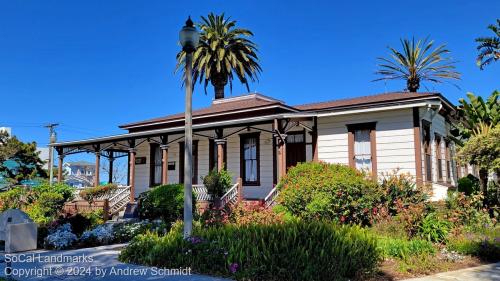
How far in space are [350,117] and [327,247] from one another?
409 inches

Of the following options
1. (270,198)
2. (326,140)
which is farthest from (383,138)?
(270,198)

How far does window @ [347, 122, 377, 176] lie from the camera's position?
16109 mm

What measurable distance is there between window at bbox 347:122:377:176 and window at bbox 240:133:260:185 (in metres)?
4.60

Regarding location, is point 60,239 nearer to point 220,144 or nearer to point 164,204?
point 164,204

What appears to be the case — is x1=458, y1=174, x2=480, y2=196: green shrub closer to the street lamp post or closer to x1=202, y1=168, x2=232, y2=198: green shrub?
x1=202, y1=168, x2=232, y2=198: green shrub

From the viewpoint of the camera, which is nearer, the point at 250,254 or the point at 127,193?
the point at 250,254

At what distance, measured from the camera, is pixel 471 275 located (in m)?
7.77

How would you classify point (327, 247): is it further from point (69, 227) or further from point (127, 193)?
point (127, 193)

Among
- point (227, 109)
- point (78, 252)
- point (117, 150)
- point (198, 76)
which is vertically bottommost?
point (78, 252)

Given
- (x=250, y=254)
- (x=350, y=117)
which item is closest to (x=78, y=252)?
(x=250, y=254)

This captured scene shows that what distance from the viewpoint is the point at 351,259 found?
7.09m

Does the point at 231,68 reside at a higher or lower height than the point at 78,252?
higher

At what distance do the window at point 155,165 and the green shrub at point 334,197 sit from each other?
37.9ft

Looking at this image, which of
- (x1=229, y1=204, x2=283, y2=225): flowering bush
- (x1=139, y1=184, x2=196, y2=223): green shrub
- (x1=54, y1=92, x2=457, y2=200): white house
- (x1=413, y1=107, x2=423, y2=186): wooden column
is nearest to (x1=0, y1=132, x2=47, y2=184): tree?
(x1=54, y1=92, x2=457, y2=200): white house
